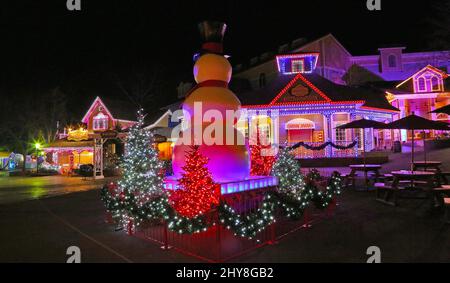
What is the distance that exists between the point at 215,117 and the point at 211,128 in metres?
0.36

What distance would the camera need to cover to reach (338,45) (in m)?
32.7

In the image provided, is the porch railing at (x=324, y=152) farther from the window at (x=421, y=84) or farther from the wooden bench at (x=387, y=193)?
the window at (x=421, y=84)

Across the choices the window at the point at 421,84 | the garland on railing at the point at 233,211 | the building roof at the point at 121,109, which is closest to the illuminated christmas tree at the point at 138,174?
the garland on railing at the point at 233,211

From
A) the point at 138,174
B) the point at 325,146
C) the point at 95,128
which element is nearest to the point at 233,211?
the point at 138,174

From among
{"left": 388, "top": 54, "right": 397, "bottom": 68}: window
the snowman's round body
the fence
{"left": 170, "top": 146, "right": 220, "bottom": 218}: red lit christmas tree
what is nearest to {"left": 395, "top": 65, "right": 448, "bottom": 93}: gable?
{"left": 388, "top": 54, "right": 397, "bottom": 68}: window

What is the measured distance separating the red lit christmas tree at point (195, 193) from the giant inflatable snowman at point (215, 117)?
5.31 feet

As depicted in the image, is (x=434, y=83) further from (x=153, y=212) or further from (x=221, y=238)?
(x=153, y=212)

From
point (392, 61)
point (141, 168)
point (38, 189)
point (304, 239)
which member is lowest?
point (38, 189)

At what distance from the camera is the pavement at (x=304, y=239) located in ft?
19.2

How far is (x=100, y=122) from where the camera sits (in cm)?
3828

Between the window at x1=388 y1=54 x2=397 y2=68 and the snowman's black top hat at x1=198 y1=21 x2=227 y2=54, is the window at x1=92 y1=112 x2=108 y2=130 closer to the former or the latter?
the snowman's black top hat at x1=198 y1=21 x2=227 y2=54

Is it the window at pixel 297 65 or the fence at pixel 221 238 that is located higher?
the window at pixel 297 65
